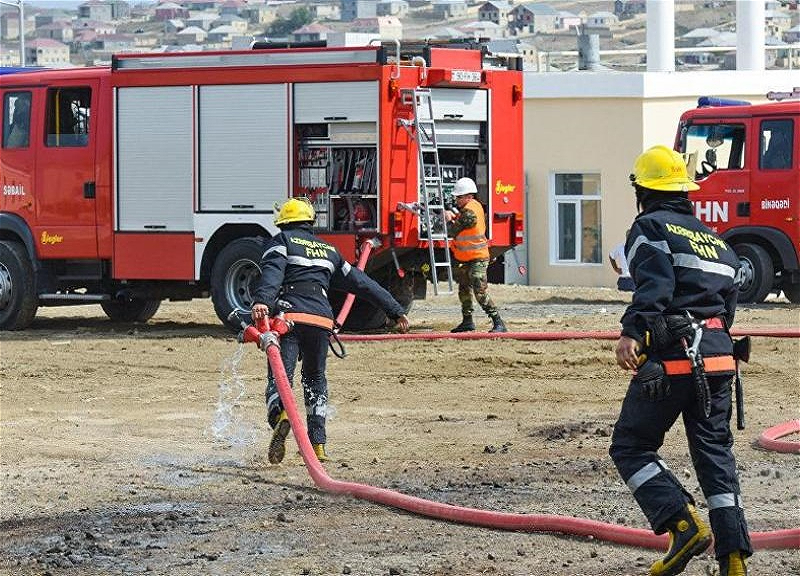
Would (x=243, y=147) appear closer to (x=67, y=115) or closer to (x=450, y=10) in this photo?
(x=67, y=115)

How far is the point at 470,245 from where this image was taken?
679 inches

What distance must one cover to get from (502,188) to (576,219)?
12.9m

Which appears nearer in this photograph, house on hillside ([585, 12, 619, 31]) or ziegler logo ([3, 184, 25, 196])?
ziegler logo ([3, 184, 25, 196])

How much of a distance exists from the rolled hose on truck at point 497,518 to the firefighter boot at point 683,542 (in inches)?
20.0

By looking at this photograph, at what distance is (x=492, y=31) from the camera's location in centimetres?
14150

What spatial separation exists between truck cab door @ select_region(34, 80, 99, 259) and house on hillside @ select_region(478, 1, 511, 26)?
14904cm

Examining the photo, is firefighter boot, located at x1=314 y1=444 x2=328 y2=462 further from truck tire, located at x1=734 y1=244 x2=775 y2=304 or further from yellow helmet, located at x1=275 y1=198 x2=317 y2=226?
truck tire, located at x1=734 y1=244 x2=775 y2=304

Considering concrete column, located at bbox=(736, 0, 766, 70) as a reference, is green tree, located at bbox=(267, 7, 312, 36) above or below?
above

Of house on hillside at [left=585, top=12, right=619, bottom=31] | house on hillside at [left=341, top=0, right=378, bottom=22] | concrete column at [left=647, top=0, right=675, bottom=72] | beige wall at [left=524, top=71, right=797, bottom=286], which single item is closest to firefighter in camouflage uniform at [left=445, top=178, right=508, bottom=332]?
beige wall at [left=524, top=71, right=797, bottom=286]

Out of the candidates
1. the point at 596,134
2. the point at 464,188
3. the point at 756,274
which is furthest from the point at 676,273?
the point at 596,134

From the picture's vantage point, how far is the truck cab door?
731 inches

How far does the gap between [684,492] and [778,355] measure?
28.9 feet

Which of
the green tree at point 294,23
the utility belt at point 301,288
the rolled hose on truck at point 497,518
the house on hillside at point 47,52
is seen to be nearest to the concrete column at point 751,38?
the utility belt at point 301,288

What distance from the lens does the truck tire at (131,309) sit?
20.2 m
